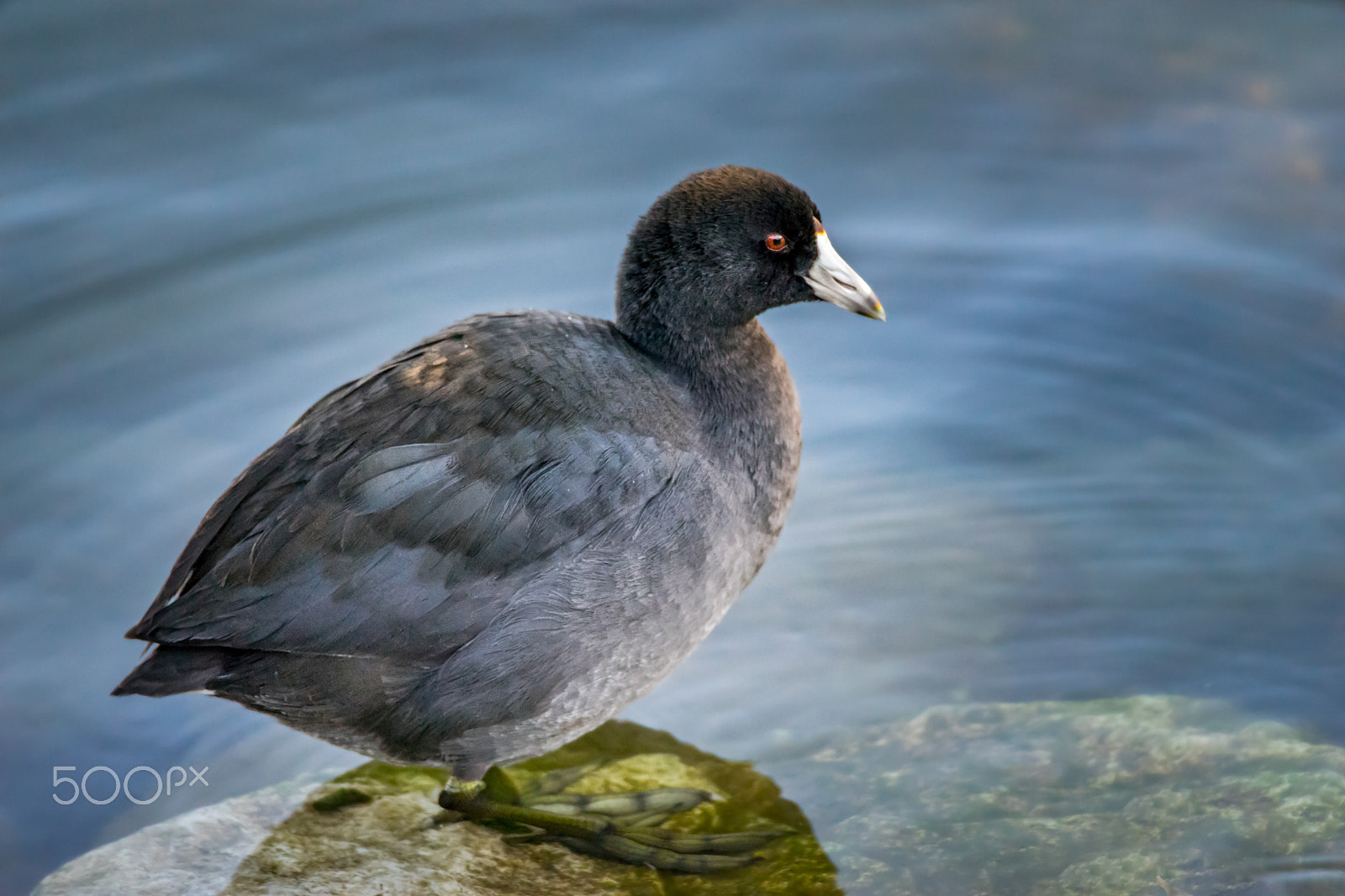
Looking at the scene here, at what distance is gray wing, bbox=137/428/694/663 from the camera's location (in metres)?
3.22

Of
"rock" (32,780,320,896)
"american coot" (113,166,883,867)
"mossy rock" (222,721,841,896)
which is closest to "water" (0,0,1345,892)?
"mossy rock" (222,721,841,896)

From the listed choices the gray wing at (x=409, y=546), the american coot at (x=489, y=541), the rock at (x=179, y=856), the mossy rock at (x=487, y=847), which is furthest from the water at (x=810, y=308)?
the gray wing at (x=409, y=546)

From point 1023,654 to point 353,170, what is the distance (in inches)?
147

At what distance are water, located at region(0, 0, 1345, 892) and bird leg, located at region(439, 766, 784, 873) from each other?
1.10 ft

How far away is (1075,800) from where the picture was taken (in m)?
3.66

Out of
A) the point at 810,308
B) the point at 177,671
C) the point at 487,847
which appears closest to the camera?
the point at 177,671

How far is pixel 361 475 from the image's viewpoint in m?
3.30

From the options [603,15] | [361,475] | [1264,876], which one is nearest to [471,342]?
[361,475]

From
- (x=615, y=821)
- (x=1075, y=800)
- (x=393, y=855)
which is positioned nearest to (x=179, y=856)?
(x=393, y=855)

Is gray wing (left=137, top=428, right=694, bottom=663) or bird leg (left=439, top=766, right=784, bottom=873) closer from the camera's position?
gray wing (left=137, top=428, right=694, bottom=663)

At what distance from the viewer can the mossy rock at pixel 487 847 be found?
3.34 m

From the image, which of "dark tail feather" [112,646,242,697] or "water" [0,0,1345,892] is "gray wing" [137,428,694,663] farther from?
"water" [0,0,1345,892]

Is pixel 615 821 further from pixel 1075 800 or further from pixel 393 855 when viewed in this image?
pixel 1075 800

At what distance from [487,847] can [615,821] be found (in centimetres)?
Answer: 37
